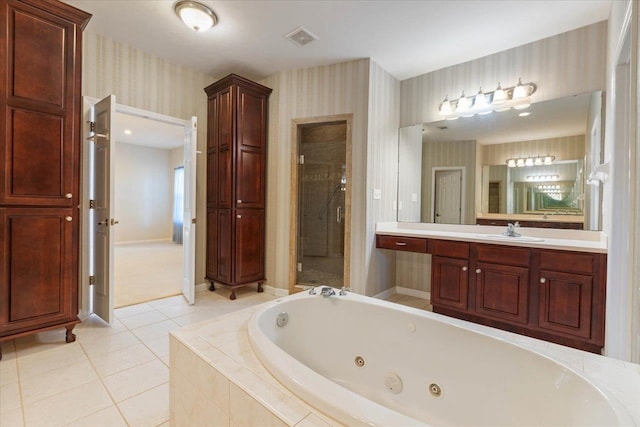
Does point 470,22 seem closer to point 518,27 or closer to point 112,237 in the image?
point 518,27

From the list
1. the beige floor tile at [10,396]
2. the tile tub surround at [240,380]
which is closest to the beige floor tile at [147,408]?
the tile tub surround at [240,380]

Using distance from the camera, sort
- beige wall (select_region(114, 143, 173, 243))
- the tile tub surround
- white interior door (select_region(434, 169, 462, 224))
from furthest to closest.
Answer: beige wall (select_region(114, 143, 173, 243)), white interior door (select_region(434, 169, 462, 224)), the tile tub surround

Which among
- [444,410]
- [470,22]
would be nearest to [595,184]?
[470,22]

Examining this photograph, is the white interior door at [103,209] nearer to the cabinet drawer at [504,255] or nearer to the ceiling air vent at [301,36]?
the ceiling air vent at [301,36]

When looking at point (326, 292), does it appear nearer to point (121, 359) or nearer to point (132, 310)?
point (121, 359)

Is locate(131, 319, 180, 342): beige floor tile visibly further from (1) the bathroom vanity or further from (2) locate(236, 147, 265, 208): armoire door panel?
(1) the bathroom vanity

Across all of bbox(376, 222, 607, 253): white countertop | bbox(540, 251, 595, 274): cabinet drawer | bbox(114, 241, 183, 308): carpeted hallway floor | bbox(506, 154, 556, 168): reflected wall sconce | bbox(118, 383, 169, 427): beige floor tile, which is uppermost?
bbox(506, 154, 556, 168): reflected wall sconce

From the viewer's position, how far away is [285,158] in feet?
11.3

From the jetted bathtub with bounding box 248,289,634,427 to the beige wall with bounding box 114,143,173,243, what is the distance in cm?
706

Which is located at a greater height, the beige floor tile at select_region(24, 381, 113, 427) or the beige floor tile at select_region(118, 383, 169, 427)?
the beige floor tile at select_region(24, 381, 113, 427)

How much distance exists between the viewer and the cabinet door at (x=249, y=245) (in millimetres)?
3260

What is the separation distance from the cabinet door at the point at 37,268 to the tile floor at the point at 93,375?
272 millimetres

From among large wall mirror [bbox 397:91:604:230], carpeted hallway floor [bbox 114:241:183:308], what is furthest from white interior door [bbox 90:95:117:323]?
large wall mirror [bbox 397:91:604:230]

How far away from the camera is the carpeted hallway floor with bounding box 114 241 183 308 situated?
3.35 meters
